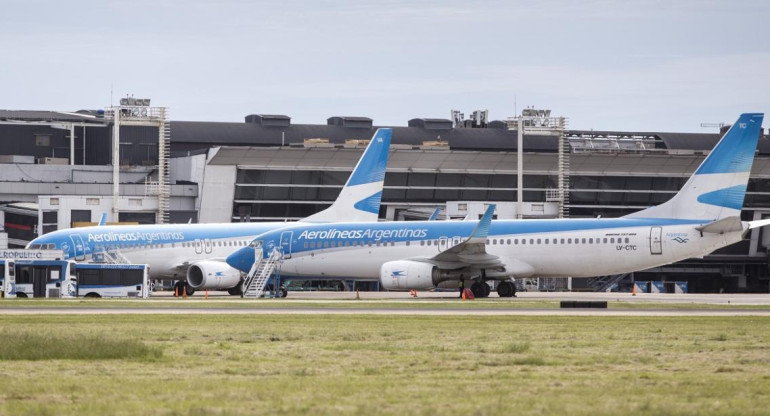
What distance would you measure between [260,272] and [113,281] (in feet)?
23.6

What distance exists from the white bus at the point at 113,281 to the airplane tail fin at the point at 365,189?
13.6 meters

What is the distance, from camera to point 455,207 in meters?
91.1

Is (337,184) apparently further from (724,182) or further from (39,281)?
(724,182)

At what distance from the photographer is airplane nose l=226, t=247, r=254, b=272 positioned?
2537 inches

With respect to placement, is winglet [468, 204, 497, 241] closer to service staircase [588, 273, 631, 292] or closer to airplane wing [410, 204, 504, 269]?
airplane wing [410, 204, 504, 269]

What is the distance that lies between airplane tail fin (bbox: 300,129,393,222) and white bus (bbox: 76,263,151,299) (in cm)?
1359

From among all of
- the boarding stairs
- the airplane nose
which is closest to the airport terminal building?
the boarding stairs

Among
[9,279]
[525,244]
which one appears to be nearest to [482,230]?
[525,244]

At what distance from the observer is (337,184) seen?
10144 cm

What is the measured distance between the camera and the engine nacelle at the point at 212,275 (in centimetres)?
6625

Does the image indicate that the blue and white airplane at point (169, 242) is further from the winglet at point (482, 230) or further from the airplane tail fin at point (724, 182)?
the airplane tail fin at point (724, 182)

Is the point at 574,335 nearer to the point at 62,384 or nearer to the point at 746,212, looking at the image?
the point at 62,384

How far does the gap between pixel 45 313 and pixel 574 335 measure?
18626 mm

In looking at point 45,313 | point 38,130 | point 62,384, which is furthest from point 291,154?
point 62,384
